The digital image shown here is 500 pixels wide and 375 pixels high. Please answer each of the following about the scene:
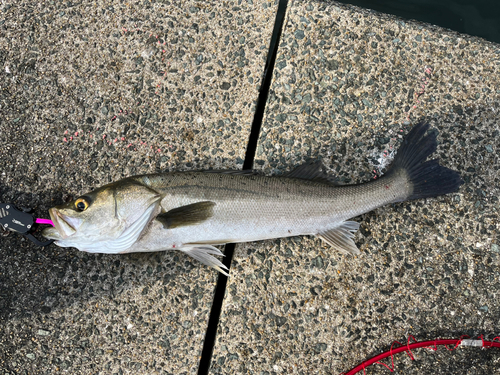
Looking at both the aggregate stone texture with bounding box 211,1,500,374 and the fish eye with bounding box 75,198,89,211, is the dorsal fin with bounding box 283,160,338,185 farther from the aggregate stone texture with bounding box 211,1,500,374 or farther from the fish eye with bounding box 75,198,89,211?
the fish eye with bounding box 75,198,89,211

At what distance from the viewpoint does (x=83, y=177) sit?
3.01m

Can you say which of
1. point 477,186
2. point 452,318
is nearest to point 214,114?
point 477,186

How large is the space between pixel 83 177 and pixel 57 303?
113cm

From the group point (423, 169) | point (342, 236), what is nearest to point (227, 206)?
point (342, 236)

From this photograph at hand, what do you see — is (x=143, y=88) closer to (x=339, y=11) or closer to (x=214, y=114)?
(x=214, y=114)

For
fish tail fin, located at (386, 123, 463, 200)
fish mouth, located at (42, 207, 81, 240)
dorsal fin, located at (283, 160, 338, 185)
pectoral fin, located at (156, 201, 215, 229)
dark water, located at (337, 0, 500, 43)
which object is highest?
dark water, located at (337, 0, 500, 43)

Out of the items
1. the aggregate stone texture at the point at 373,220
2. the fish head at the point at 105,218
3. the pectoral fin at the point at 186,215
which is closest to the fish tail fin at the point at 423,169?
the aggregate stone texture at the point at 373,220

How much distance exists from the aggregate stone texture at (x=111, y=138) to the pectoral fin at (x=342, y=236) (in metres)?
1.02

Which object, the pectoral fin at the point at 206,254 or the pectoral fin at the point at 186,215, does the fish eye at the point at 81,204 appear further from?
the pectoral fin at the point at 206,254

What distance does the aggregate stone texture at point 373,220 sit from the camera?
2.86 metres

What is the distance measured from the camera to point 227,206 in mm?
2586

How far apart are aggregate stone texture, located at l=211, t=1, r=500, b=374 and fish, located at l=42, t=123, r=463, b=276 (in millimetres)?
267

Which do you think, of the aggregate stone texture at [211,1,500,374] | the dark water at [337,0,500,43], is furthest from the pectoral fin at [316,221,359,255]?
the dark water at [337,0,500,43]

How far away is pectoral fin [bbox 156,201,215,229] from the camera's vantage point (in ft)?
8.27
